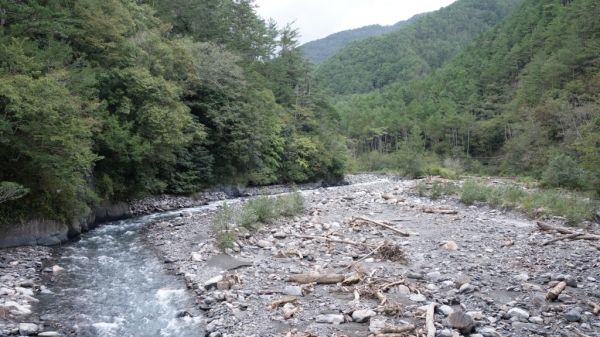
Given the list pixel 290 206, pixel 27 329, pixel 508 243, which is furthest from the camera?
pixel 290 206

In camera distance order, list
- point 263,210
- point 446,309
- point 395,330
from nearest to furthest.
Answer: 1. point 395,330
2. point 446,309
3. point 263,210

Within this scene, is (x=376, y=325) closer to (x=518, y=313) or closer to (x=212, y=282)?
(x=518, y=313)

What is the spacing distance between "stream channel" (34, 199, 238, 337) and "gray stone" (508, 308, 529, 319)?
530 cm

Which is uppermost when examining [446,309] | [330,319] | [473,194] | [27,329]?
[27,329]

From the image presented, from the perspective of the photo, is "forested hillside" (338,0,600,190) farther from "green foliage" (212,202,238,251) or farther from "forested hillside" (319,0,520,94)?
"forested hillside" (319,0,520,94)

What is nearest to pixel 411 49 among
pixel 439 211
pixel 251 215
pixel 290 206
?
pixel 439 211

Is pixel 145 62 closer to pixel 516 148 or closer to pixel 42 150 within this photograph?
pixel 42 150

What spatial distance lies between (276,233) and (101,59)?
12620 mm

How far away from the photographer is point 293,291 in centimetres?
679

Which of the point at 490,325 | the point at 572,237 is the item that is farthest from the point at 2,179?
the point at 572,237

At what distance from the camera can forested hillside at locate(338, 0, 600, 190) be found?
29.0 meters

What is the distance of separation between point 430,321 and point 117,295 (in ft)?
21.0

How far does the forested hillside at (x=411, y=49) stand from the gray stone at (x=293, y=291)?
102393mm

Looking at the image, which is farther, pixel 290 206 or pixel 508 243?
pixel 290 206
